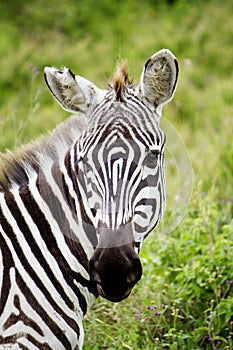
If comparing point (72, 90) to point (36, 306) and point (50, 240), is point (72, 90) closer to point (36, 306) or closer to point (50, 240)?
point (50, 240)

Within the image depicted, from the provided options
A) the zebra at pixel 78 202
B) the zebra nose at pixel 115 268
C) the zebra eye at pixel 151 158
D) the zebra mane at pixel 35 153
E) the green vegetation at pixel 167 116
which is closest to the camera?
the zebra nose at pixel 115 268

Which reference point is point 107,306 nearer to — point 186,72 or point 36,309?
point 36,309

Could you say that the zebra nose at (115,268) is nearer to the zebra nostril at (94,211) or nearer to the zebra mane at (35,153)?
the zebra nostril at (94,211)

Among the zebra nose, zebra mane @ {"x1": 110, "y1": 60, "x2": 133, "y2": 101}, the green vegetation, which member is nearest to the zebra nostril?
the zebra nose

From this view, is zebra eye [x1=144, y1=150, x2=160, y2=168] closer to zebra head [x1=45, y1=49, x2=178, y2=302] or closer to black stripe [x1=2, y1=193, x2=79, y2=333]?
zebra head [x1=45, y1=49, x2=178, y2=302]

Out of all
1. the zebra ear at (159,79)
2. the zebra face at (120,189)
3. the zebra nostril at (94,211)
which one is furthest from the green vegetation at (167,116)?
the zebra nostril at (94,211)

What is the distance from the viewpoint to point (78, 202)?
3570 millimetres

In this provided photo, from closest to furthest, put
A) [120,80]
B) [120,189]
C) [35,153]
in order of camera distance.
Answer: [120,189]
[120,80]
[35,153]

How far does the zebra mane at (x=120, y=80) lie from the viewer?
3498mm

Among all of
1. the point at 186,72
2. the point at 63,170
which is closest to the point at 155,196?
the point at 63,170

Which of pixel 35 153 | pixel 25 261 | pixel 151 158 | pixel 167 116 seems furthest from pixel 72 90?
pixel 167 116

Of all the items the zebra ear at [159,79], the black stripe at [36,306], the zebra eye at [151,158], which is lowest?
the black stripe at [36,306]

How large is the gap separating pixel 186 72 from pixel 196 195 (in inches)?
244

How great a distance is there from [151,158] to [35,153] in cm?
69
